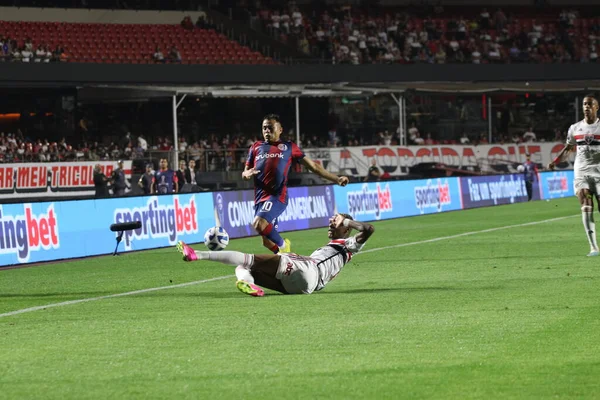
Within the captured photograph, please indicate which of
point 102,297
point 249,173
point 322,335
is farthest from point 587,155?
point 322,335

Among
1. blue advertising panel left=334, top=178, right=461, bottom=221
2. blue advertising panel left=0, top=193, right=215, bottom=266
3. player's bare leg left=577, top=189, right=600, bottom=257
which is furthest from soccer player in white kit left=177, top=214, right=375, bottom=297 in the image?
blue advertising panel left=334, top=178, right=461, bottom=221

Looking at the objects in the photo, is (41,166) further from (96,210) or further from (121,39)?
(96,210)

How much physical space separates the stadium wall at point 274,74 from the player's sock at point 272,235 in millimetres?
31217

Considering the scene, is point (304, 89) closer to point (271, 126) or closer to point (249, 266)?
point (271, 126)

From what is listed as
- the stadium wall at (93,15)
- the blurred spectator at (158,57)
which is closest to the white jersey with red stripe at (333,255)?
the blurred spectator at (158,57)

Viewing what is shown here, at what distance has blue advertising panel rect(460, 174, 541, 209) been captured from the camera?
39250 mm

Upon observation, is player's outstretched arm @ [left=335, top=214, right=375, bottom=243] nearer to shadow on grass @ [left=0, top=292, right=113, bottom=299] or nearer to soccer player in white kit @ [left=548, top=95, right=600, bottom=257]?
shadow on grass @ [left=0, top=292, right=113, bottom=299]

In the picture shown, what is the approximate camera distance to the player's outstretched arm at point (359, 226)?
12.1m

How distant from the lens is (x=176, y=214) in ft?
77.1

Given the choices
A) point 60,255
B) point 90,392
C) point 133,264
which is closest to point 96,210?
point 60,255

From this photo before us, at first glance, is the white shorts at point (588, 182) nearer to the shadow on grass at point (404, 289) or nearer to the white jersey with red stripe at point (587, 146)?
the white jersey with red stripe at point (587, 146)

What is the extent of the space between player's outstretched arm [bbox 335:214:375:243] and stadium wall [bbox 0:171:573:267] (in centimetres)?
830

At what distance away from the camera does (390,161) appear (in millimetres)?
51750

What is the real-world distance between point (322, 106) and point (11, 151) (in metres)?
21.7
